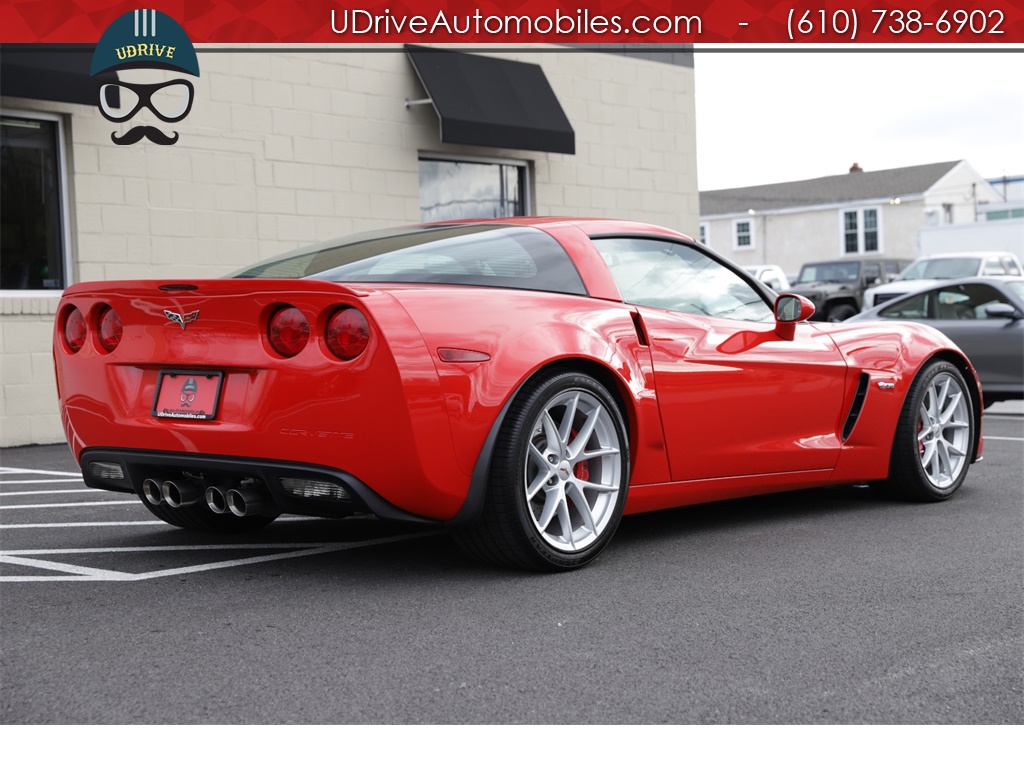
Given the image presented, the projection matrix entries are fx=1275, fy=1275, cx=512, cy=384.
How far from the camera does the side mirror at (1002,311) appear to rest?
11.4 m

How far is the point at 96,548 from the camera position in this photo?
522cm

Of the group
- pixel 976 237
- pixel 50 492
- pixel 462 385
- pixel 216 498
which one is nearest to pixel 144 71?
pixel 50 492

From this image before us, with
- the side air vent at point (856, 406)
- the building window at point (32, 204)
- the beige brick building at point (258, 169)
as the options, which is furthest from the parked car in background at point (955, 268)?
the side air vent at point (856, 406)

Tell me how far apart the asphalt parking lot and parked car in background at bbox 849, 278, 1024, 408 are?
5.79 m

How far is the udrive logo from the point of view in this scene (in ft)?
35.0

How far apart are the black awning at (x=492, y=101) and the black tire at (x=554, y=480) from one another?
27.5 ft

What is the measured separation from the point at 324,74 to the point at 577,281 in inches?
320

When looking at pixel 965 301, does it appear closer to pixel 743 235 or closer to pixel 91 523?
pixel 91 523

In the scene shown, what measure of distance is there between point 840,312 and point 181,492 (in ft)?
89.8

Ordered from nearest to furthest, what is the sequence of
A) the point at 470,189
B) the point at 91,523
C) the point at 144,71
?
the point at 91,523, the point at 144,71, the point at 470,189

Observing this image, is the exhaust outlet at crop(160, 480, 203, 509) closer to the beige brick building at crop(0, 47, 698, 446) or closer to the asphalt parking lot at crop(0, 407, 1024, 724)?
the asphalt parking lot at crop(0, 407, 1024, 724)

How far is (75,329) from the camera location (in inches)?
191
